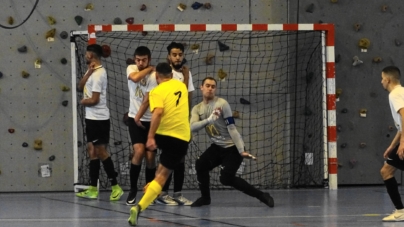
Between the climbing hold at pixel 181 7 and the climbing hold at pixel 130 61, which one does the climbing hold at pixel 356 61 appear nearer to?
the climbing hold at pixel 181 7

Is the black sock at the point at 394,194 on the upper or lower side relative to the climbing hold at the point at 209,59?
lower

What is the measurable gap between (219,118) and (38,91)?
355 cm

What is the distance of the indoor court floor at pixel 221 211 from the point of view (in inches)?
298

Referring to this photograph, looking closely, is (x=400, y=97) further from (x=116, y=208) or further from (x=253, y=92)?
(x=253, y=92)

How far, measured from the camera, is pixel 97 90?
9.87 meters

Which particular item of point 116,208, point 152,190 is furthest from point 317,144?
point 152,190

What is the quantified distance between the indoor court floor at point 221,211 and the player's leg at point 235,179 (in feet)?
0.43

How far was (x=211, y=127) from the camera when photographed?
9.24 metres

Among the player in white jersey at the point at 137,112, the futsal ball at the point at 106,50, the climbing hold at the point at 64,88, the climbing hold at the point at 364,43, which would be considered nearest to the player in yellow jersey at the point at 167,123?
the player in white jersey at the point at 137,112

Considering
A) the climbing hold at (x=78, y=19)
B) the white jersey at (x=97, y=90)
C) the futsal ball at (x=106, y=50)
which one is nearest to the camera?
the white jersey at (x=97, y=90)

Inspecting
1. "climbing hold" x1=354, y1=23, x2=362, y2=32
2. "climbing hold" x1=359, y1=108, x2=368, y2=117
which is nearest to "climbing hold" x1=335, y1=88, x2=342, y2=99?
"climbing hold" x1=359, y1=108, x2=368, y2=117

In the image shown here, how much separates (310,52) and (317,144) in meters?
1.39

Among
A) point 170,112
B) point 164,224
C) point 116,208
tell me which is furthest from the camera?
point 116,208

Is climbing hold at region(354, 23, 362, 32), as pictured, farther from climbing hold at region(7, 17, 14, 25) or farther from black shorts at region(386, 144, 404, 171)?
climbing hold at region(7, 17, 14, 25)
